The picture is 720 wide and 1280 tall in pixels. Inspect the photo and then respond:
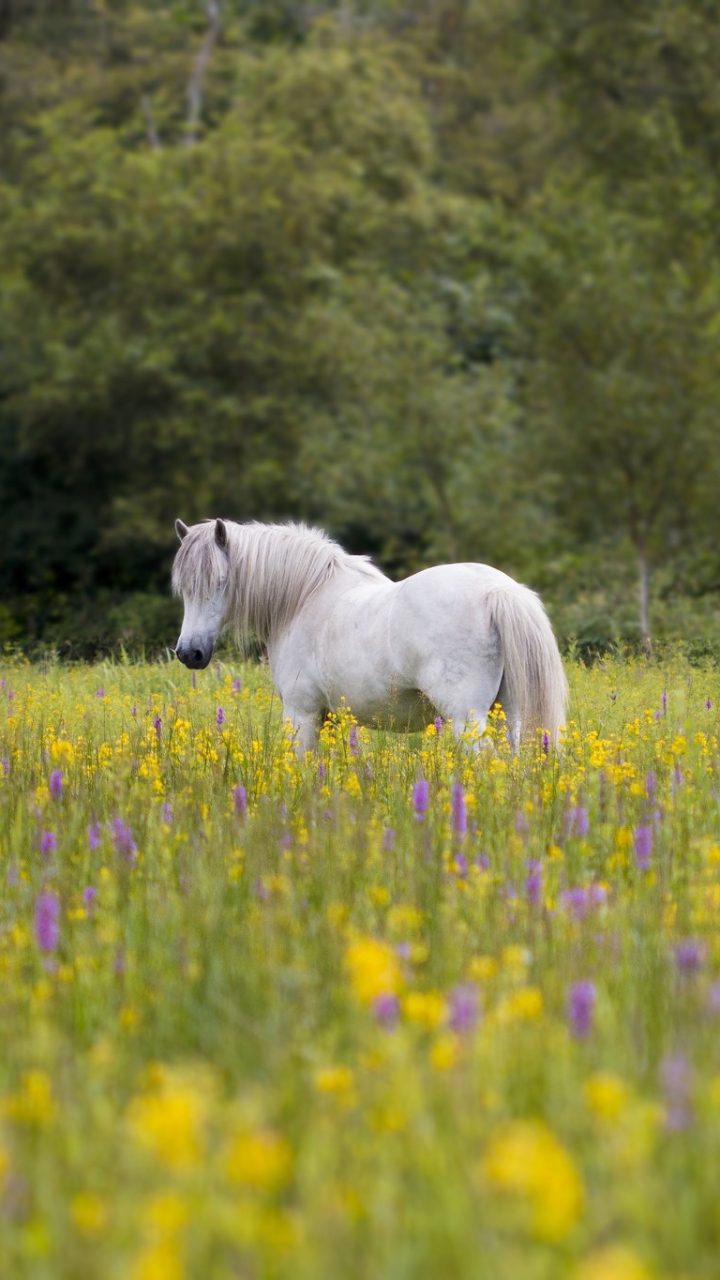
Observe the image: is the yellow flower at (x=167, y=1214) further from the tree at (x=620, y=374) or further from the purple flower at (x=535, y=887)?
the tree at (x=620, y=374)

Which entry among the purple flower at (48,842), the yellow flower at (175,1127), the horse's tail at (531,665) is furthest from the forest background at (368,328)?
the yellow flower at (175,1127)

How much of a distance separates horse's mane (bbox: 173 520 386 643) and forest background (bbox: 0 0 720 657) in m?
11.1

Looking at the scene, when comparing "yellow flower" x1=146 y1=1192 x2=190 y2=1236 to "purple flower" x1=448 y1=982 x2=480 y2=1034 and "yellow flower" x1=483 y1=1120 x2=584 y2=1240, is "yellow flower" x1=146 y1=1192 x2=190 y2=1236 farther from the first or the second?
"purple flower" x1=448 y1=982 x2=480 y2=1034

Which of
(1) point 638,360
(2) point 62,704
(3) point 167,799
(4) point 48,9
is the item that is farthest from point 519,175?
(3) point 167,799

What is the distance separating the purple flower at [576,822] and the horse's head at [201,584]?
11.1 ft

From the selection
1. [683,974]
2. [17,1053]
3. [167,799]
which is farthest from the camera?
[167,799]

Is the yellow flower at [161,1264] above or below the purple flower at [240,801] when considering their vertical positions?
above

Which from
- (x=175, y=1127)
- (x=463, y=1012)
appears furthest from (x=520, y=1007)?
(x=175, y=1127)

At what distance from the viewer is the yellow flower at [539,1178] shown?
1.58 m

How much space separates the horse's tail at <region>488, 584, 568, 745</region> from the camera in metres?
6.22

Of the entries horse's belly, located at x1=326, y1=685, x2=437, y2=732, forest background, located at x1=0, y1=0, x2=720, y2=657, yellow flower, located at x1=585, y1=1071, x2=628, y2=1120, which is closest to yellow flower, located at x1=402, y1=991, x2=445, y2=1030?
yellow flower, located at x1=585, y1=1071, x2=628, y2=1120

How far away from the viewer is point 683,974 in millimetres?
2975

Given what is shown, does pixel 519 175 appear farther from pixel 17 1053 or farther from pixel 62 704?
pixel 17 1053

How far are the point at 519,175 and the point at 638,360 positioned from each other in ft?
45.1
